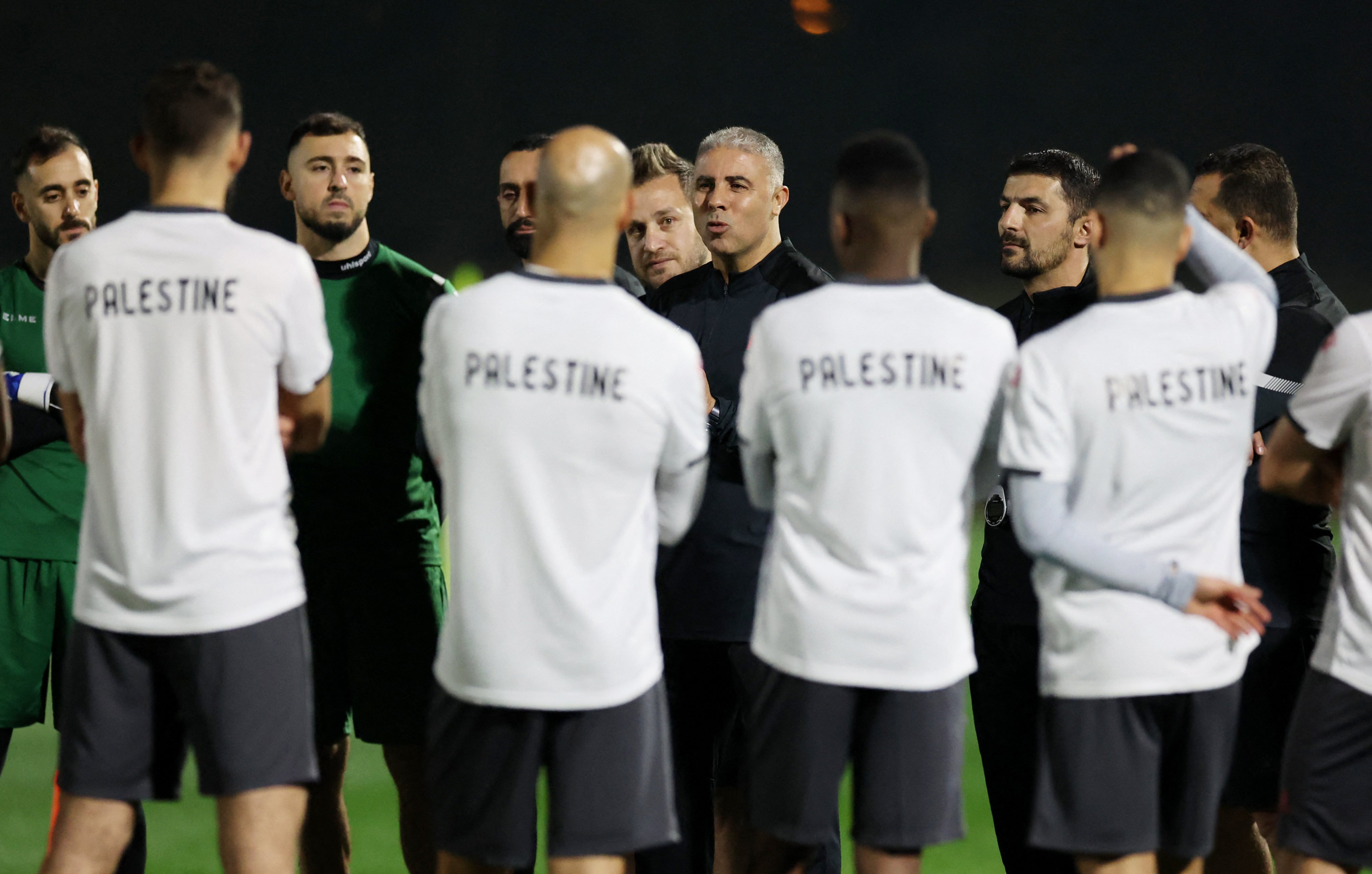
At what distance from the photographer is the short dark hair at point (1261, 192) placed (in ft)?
11.4

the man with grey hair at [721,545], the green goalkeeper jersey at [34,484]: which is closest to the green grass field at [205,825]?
the man with grey hair at [721,545]

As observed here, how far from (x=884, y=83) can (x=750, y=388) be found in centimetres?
821

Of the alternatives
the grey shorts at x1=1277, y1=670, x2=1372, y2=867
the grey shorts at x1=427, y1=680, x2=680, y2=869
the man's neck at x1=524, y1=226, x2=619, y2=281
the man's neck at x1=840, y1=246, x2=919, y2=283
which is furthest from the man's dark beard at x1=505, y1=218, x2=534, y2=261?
the grey shorts at x1=1277, y1=670, x2=1372, y2=867

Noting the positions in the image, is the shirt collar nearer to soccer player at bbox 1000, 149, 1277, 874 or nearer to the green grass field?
the green grass field

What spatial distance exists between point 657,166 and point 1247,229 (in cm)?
168

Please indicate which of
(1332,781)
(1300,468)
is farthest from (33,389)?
(1332,781)

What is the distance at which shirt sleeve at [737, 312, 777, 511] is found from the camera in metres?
2.54

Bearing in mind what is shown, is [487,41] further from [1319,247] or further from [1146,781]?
[1146,781]

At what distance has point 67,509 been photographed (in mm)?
3646

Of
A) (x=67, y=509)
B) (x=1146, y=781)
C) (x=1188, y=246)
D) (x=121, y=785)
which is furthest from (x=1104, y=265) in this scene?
(x=67, y=509)

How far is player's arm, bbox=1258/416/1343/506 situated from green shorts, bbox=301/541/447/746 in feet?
6.47

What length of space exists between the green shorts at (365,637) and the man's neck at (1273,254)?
7.35ft

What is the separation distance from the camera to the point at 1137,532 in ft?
8.13

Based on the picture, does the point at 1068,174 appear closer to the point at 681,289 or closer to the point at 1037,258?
the point at 1037,258
